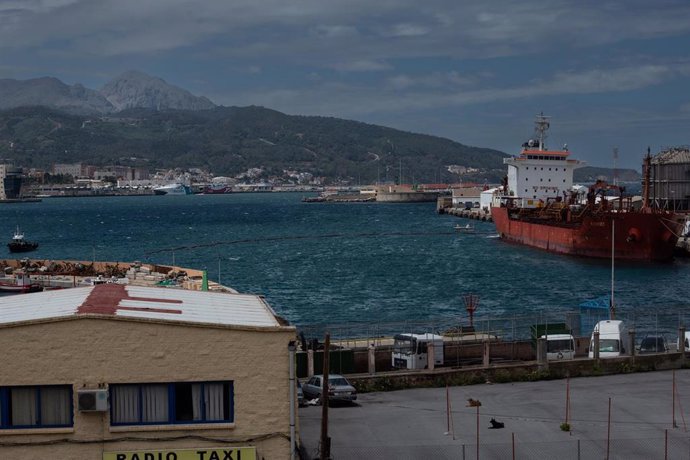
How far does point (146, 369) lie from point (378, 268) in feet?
195

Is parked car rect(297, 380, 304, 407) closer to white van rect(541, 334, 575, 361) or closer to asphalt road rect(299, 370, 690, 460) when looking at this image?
asphalt road rect(299, 370, 690, 460)

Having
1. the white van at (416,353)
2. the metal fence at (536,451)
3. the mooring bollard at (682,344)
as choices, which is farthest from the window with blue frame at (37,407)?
the mooring bollard at (682,344)

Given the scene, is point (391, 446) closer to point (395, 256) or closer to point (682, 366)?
point (682, 366)

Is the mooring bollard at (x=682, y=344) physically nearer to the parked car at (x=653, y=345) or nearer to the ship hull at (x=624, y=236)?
the parked car at (x=653, y=345)

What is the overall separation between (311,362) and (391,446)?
21.1ft

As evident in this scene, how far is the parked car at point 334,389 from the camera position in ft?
72.2

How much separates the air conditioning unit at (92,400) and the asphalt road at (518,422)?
5380 mm

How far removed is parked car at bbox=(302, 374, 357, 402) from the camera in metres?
22.0

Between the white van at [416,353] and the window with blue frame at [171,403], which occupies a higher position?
the window with blue frame at [171,403]

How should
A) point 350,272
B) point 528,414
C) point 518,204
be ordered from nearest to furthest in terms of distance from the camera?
point 528,414 < point 350,272 < point 518,204

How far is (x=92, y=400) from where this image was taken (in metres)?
13.0

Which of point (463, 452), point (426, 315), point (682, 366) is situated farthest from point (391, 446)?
point (426, 315)

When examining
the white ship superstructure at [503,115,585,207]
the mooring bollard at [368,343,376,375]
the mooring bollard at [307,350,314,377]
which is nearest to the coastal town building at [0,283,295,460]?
the mooring bollard at [307,350,314,377]

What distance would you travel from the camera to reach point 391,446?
720 inches
